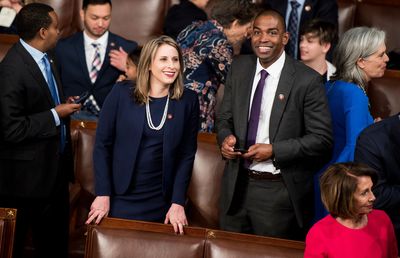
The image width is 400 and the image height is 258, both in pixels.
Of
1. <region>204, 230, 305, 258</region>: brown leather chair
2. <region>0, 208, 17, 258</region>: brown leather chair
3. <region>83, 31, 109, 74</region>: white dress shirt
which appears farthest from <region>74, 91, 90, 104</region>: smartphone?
<region>204, 230, 305, 258</region>: brown leather chair

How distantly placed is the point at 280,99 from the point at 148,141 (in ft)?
1.18

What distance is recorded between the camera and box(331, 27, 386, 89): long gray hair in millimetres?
2408

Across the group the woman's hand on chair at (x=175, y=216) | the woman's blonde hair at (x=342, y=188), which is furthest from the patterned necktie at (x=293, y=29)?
the woman's blonde hair at (x=342, y=188)

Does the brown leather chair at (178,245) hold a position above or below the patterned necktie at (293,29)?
below

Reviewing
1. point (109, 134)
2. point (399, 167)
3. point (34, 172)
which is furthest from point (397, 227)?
point (34, 172)

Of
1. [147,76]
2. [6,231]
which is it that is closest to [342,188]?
[147,76]

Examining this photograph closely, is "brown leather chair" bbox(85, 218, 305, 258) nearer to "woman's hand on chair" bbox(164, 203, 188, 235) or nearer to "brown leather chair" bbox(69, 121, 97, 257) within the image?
"woman's hand on chair" bbox(164, 203, 188, 235)

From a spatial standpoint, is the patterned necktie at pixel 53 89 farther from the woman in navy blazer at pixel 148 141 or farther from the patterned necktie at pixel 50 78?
the woman in navy blazer at pixel 148 141

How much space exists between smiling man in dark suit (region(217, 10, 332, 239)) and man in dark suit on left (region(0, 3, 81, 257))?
452 mm

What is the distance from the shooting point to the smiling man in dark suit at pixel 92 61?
3.09m

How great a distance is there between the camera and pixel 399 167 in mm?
2107

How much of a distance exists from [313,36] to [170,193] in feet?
3.08

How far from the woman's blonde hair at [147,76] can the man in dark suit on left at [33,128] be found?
0.22 meters

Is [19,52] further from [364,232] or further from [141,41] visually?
[141,41]
